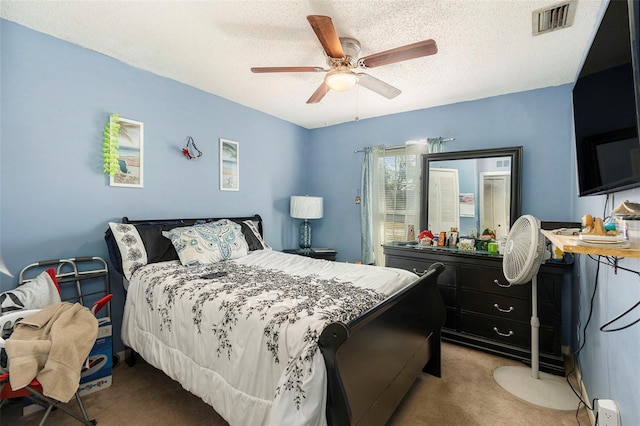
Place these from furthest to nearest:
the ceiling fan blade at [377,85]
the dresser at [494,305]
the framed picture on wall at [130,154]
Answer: the framed picture on wall at [130,154] < the dresser at [494,305] < the ceiling fan blade at [377,85]

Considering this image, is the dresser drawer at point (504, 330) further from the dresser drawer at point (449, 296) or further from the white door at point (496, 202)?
A: the white door at point (496, 202)

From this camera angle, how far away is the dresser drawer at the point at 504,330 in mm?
Answer: 2417

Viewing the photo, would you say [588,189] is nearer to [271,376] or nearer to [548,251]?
[548,251]

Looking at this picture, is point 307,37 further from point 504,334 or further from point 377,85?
point 504,334

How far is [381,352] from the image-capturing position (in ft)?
5.07

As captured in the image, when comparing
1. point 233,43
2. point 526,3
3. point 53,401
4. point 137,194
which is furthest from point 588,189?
point 137,194

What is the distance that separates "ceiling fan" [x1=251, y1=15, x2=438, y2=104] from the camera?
1.63 m

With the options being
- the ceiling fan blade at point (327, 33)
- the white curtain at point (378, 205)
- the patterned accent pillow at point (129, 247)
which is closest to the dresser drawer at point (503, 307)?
the white curtain at point (378, 205)

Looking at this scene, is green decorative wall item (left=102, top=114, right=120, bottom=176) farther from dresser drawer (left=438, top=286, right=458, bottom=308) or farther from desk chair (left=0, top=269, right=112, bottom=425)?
dresser drawer (left=438, top=286, right=458, bottom=308)

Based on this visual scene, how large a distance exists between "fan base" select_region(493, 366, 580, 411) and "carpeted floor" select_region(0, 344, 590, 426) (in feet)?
0.18

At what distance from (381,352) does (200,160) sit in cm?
261

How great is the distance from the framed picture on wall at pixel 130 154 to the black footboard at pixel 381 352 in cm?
234

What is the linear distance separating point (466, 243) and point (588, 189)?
1.66 metres

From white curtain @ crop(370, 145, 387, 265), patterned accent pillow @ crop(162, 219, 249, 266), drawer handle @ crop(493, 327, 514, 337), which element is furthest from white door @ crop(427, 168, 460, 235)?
patterned accent pillow @ crop(162, 219, 249, 266)
